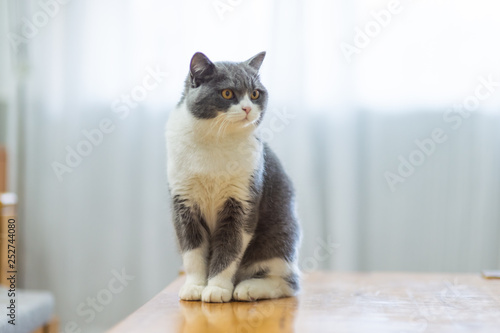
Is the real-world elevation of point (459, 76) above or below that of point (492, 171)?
above

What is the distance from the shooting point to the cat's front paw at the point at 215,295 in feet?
3.58

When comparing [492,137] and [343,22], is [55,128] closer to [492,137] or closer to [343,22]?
[343,22]

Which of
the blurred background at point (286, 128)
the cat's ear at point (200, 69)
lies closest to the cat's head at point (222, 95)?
the cat's ear at point (200, 69)

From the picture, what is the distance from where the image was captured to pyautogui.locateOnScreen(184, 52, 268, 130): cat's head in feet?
3.65

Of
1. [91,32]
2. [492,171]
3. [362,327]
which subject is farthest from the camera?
[91,32]

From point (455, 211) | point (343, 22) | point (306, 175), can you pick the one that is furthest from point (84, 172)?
point (455, 211)

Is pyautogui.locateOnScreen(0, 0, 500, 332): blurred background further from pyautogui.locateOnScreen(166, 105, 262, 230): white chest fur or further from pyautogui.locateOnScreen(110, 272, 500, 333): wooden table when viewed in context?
pyautogui.locateOnScreen(166, 105, 262, 230): white chest fur

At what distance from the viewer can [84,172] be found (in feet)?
7.61

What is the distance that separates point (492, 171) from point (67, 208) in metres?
1.85

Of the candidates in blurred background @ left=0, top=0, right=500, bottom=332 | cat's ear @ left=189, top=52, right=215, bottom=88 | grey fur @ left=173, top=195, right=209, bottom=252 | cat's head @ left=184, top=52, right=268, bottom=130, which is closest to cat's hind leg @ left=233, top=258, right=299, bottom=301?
grey fur @ left=173, top=195, right=209, bottom=252

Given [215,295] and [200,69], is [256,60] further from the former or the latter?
[215,295]

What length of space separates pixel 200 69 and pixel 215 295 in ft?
1.64

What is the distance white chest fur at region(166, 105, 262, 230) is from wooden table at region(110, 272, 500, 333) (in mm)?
238

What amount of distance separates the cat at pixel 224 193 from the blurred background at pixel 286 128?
924 mm
